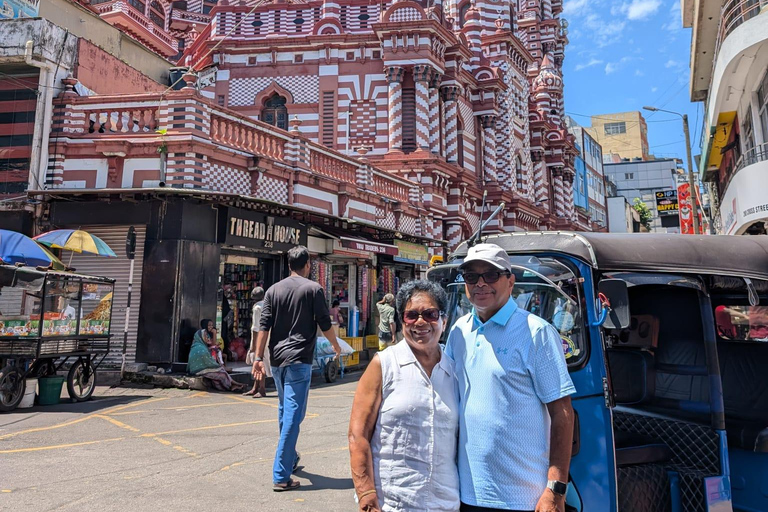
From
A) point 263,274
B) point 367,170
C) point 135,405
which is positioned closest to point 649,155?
point 367,170

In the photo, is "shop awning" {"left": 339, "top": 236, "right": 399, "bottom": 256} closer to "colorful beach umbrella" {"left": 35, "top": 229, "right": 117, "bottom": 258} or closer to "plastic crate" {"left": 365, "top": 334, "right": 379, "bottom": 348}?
"plastic crate" {"left": 365, "top": 334, "right": 379, "bottom": 348}

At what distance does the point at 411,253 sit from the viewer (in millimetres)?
19297

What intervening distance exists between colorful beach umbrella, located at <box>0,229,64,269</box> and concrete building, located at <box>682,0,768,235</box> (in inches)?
585

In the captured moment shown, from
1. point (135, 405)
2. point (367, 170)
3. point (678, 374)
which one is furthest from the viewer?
point (367, 170)

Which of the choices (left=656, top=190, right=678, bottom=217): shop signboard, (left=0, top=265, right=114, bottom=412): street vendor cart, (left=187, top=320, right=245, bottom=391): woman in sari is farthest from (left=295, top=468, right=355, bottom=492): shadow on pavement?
→ (left=656, top=190, right=678, bottom=217): shop signboard

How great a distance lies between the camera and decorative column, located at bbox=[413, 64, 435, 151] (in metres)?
23.4

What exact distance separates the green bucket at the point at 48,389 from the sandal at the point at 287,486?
5818 millimetres

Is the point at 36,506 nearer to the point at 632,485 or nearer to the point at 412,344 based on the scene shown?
the point at 412,344

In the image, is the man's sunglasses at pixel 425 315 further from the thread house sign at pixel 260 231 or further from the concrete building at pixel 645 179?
the concrete building at pixel 645 179

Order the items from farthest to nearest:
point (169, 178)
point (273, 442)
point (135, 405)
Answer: point (169, 178), point (135, 405), point (273, 442)

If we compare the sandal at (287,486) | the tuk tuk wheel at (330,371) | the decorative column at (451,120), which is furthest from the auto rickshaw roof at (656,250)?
the decorative column at (451,120)

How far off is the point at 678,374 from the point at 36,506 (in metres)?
5.22

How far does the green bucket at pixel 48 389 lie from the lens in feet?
29.3

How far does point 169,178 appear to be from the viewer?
40.5 feet
